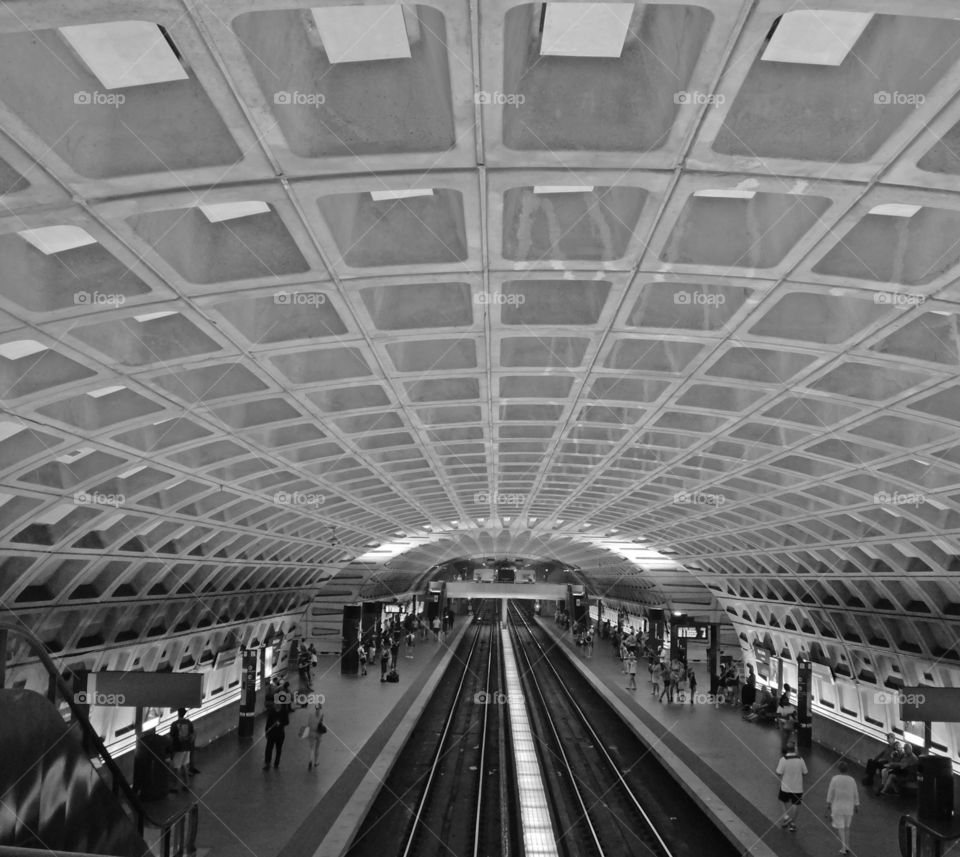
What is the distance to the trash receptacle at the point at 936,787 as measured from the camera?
15.4 meters

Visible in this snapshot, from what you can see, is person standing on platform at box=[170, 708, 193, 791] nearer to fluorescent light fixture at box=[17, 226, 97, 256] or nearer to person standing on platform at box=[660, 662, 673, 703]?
fluorescent light fixture at box=[17, 226, 97, 256]

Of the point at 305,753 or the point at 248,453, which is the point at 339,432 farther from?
the point at 305,753

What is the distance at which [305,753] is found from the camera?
20.6m

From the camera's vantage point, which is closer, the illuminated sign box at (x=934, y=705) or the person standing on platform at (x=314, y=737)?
the illuminated sign box at (x=934, y=705)

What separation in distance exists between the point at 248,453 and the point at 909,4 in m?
12.6

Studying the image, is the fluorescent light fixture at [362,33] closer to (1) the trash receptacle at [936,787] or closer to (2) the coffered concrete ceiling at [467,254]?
(2) the coffered concrete ceiling at [467,254]

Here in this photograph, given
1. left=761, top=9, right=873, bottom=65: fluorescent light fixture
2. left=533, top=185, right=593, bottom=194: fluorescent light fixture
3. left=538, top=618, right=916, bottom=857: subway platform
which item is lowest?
left=538, top=618, right=916, bottom=857: subway platform

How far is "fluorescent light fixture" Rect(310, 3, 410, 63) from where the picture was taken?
4957 mm

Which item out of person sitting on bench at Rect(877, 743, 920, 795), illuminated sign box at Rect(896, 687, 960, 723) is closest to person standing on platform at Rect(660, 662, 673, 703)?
person sitting on bench at Rect(877, 743, 920, 795)

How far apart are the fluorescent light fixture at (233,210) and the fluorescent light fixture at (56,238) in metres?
1.00

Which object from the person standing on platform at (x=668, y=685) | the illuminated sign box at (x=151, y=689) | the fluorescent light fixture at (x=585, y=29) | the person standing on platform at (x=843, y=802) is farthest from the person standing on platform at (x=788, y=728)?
the fluorescent light fixture at (x=585, y=29)

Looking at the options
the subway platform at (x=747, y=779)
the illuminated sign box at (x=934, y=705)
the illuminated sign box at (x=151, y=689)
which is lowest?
the subway platform at (x=747, y=779)

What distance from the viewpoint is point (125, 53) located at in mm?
5090

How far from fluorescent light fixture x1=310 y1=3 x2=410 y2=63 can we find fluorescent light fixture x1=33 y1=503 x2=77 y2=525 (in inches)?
445
